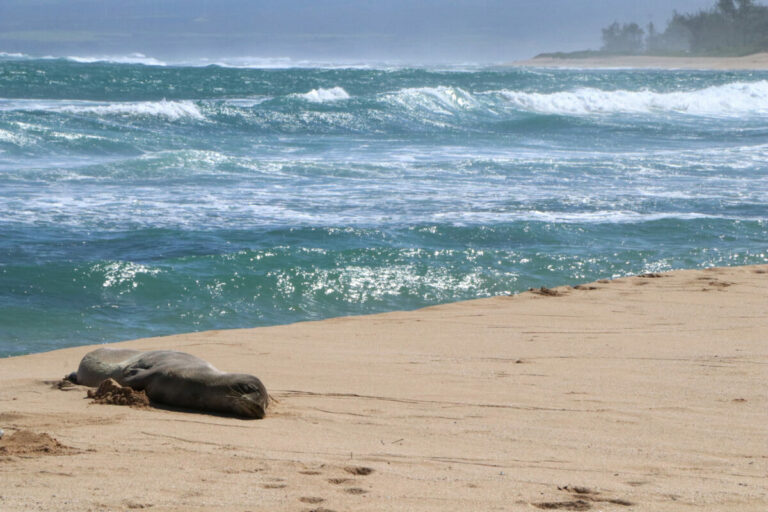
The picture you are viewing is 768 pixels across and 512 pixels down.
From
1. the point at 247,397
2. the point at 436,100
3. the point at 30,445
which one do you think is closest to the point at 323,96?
the point at 436,100

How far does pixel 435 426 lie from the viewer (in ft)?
13.9

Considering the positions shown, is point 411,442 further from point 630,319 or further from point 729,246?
point 729,246

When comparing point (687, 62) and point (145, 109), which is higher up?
point (687, 62)

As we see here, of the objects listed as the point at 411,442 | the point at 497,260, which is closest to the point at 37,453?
the point at 411,442

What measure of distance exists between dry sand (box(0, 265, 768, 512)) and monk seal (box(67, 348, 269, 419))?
0.11m

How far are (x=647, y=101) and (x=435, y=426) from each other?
38149mm

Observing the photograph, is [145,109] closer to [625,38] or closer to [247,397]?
[247,397]

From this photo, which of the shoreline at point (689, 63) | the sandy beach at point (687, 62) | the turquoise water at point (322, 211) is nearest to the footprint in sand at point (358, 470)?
the turquoise water at point (322, 211)

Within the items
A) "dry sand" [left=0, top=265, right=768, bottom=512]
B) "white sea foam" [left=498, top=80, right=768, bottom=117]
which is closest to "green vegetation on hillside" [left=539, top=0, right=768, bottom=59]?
"white sea foam" [left=498, top=80, right=768, bottom=117]

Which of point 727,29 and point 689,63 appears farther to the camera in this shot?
point 727,29

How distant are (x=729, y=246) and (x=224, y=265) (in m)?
6.12

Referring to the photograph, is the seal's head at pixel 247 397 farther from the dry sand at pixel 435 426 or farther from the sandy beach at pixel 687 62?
the sandy beach at pixel 687 62

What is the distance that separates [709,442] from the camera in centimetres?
396

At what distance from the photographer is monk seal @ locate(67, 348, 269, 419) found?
4.38 meters
